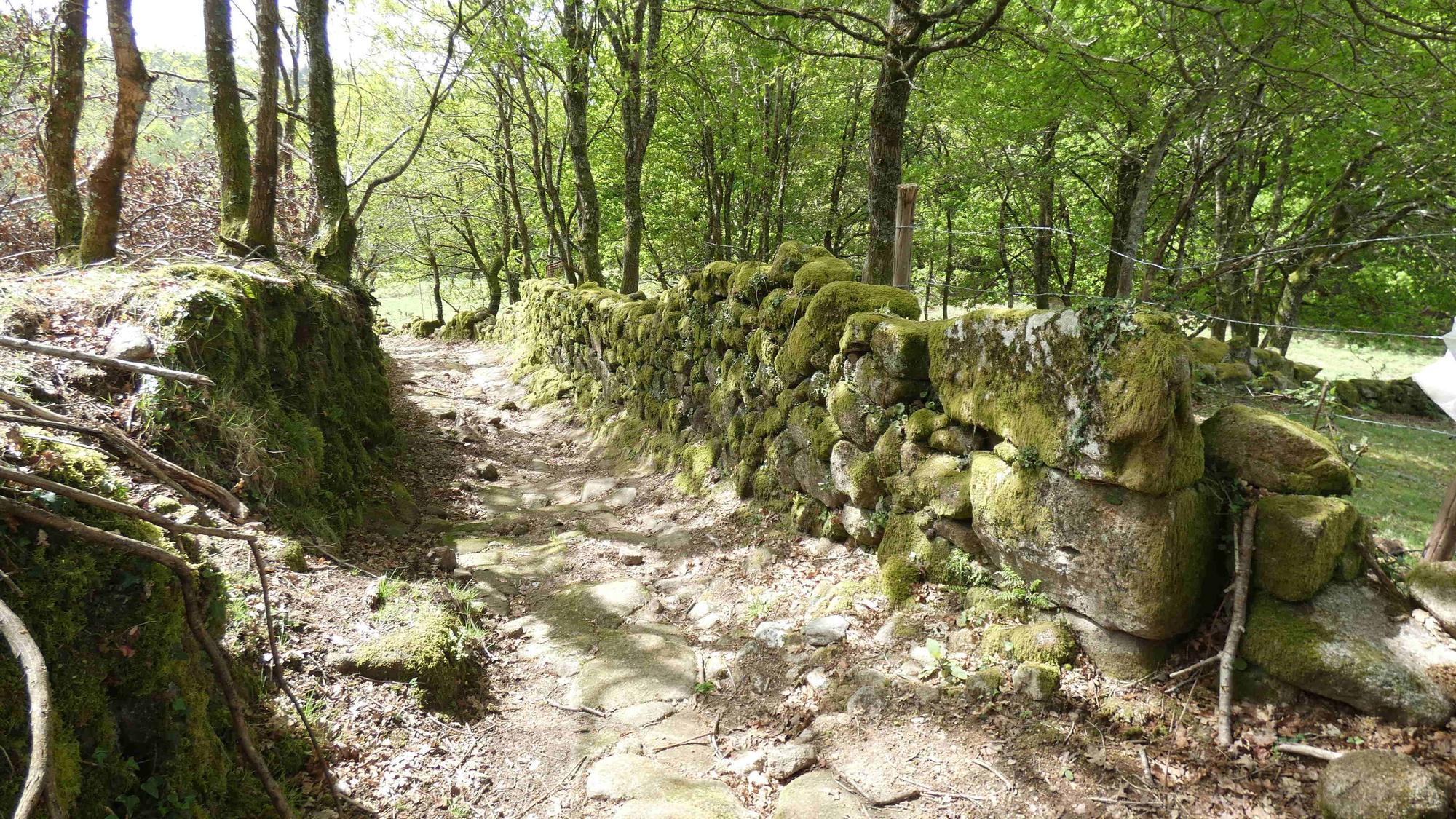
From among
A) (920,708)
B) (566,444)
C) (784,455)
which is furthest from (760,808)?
(566,444)

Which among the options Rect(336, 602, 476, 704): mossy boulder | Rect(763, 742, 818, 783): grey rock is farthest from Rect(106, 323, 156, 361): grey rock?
Rect(763, 742, 818, 783): grey rock

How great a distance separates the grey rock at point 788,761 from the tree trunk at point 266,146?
6.35m

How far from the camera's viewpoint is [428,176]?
64.4 ft

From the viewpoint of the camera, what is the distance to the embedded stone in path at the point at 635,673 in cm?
341

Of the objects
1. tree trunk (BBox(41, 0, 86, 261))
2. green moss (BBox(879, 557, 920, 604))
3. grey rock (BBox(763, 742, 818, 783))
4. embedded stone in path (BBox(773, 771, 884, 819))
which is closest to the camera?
embedded stone in path (BBox(773, 771, 884, 819))

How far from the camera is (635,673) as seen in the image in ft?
11.8

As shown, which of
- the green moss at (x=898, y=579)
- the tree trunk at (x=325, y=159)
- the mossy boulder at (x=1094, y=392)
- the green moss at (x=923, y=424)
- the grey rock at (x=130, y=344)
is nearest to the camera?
the mossy boulder at (x=1094, y=392)

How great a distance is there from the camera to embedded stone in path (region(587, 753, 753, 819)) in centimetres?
250

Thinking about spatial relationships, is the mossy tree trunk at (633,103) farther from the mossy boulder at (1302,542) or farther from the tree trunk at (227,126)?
the mossy boulder at (1302,542)

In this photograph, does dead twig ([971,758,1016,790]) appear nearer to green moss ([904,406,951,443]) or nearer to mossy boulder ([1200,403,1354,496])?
mossy boulder ([1200,403,1354,496])

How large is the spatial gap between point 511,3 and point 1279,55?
885 centimetres

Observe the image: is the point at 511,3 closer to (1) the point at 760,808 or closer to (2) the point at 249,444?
(2) the point at 249,444

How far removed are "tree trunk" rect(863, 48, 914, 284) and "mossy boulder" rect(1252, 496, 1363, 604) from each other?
3541 mm

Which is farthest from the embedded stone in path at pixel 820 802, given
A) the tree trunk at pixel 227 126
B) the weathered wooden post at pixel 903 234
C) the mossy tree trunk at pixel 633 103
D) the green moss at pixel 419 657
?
the mossy tree trunk at pixel 633 103
